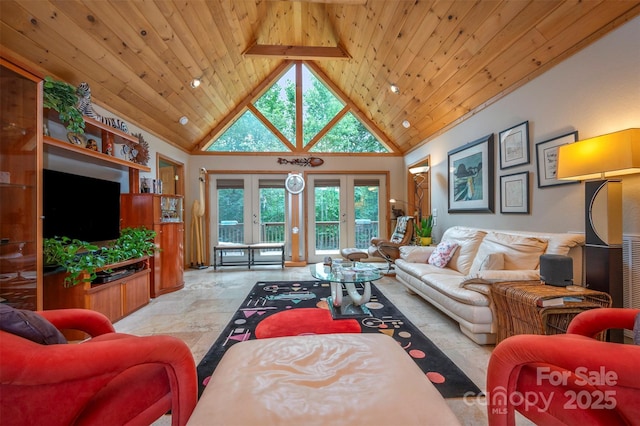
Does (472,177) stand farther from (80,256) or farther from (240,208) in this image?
(80,256)

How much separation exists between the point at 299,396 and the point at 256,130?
211 inches

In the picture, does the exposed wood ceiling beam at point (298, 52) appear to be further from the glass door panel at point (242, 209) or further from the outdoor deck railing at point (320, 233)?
the outdoor deck railing at point (320, 233)

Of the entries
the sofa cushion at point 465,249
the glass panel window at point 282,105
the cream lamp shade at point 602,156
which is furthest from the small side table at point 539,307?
the glass panel window at point 282,105

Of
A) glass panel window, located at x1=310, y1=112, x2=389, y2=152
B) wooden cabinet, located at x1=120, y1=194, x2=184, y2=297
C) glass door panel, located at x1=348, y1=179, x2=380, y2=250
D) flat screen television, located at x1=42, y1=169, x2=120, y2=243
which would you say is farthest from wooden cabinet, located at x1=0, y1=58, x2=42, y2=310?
glass door panel, located at x1=348, y1=179, x2=380, y2=250

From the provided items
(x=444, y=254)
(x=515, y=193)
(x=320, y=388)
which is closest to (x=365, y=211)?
(x=444, y=254)

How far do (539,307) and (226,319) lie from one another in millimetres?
2659

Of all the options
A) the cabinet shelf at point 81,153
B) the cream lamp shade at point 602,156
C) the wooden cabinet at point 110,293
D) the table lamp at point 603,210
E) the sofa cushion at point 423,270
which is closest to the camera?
the cream lamp shade at point 602,156

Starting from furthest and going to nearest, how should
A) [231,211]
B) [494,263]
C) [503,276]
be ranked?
[231,211]
[494,263]
[503,276]

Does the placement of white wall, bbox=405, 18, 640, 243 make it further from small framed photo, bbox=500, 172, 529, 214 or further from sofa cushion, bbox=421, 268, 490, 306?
sofa cushion, bbox=421, 268, 490, 306

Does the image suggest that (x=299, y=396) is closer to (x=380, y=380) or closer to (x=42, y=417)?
(x=380, y=380)

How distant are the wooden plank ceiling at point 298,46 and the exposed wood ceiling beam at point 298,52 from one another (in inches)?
1.0

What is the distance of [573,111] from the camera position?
Result: 7.35 feet

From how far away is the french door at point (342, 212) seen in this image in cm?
573

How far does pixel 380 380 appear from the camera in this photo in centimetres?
98
